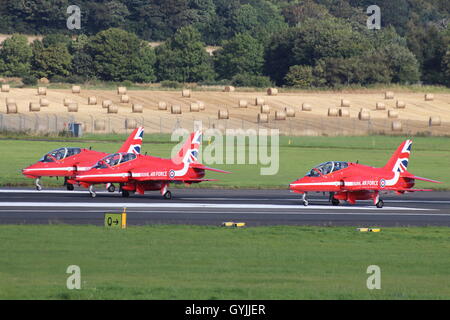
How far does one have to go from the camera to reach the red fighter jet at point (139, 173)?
42812mm

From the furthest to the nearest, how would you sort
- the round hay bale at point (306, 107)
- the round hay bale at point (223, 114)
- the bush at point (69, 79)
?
1. the bush at point (69, 79)
2. the round hay bale at point (306, 107)
3. the round hay bale at point (223, 114)

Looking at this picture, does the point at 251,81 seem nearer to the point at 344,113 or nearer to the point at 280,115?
the point at 344,113

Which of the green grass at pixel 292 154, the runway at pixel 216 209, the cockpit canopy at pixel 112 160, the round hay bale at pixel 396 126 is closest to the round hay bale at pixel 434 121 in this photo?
the round hay bale at pixel 396 126

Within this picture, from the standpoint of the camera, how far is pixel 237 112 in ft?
339

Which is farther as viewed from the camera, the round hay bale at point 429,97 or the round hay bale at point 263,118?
the round hay bale at point 429,97

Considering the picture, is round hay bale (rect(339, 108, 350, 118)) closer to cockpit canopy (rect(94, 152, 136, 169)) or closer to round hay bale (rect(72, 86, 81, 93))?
round hay bale (rect(72, 86, 81, 93))

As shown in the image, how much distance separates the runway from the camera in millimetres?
35125

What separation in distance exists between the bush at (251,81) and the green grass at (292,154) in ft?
131

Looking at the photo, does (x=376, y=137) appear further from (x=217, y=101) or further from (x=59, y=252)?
(x=59, y=252)

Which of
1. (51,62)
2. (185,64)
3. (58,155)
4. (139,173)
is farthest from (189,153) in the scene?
(185,64)

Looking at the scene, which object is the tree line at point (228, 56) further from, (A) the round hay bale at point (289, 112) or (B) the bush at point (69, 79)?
(A) the round hay bale at point (289, 112)

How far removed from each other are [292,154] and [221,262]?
49346 millimetres

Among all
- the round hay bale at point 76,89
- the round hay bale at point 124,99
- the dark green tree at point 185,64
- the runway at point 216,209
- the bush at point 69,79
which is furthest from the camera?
the dark green tree at point 185,64
